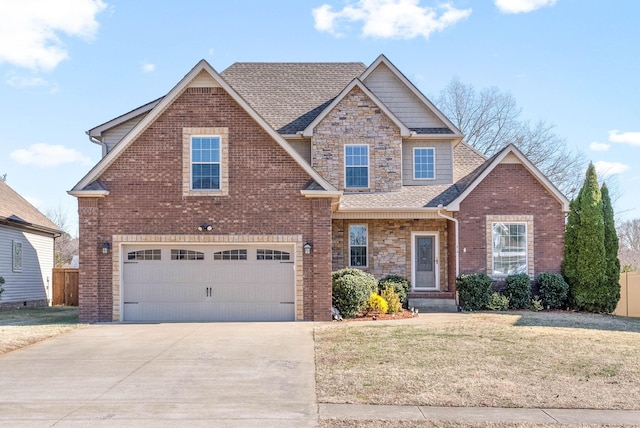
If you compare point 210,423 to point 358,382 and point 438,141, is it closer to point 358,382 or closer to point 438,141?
point 358,382

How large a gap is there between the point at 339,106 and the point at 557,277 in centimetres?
890

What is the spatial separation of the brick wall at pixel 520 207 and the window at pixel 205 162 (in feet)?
25.8

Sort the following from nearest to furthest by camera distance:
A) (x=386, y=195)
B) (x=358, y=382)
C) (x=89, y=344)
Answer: (x=358, y=382) → (x=89, y=344) → (x=386, y=195)

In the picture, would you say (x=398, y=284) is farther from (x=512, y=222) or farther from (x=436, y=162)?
(x=436, y=162)

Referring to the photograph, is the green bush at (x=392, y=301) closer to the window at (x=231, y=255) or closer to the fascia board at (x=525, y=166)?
the fascia board at (x=525, y=166)

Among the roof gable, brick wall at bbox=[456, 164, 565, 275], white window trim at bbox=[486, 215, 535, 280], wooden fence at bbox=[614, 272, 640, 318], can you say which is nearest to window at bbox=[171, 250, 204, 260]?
the roof gable

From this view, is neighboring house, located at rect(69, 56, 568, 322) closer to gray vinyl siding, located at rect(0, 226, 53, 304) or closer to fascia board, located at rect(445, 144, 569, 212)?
fascia board, located at rect(445, 144, 569, 212)

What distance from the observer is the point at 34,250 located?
26.2 meters

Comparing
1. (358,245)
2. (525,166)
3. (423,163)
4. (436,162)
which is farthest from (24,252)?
(525,166)

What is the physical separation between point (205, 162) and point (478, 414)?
11.1 m

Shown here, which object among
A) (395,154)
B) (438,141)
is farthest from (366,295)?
(438,141)

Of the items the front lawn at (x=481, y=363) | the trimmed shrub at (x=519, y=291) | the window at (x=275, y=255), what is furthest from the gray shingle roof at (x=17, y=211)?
the trimmed shrub at (x=519, y=291)

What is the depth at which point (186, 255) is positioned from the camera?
1698 cm

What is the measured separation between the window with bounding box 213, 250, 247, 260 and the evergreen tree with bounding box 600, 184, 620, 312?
11.1 metres
